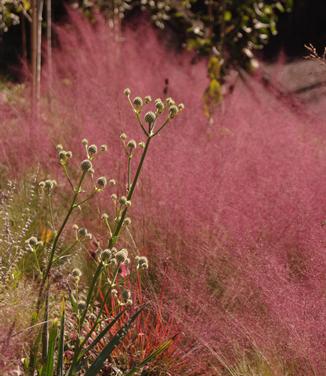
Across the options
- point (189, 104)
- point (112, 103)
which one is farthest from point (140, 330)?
point (189, 104)

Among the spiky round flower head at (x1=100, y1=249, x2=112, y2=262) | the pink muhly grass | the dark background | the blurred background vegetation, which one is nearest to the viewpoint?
the spiky round flower head at (x1=100, y1=249, x2=112, y2=262)

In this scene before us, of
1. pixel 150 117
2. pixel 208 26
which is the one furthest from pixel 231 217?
pixel 208 26

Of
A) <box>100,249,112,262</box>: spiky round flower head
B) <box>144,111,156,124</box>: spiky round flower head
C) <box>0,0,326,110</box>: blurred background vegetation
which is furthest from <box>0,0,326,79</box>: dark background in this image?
<box>100,249,112,262</box>: spiky round flower head

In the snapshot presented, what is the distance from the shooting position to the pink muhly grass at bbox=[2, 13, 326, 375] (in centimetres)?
181

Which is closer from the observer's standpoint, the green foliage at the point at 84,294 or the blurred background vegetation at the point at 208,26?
the green foliage at the point at 84,294

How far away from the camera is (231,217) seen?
7.32 feet

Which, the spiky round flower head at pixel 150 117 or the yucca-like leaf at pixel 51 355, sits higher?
the spiky round flower head at pixel 150 117

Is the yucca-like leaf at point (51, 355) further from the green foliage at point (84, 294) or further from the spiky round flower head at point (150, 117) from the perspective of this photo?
the spiky round flower head at point (150, 117)

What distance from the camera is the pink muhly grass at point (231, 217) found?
1.81 m

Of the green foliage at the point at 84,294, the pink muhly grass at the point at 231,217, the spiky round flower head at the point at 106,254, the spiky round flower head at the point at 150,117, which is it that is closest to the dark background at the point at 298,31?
the pink muhly grass at the point at 231,217

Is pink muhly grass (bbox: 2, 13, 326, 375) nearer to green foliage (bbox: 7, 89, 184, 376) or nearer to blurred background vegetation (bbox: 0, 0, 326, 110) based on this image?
green foliage (bbox: 7, 89, 184, 376)

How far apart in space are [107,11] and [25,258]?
3.88 meters

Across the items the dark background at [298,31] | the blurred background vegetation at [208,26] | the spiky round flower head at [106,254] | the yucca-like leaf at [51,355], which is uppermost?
the spiky round flower head at [106,254]

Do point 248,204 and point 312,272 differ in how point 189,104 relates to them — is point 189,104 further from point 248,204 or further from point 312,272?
point 312,272
